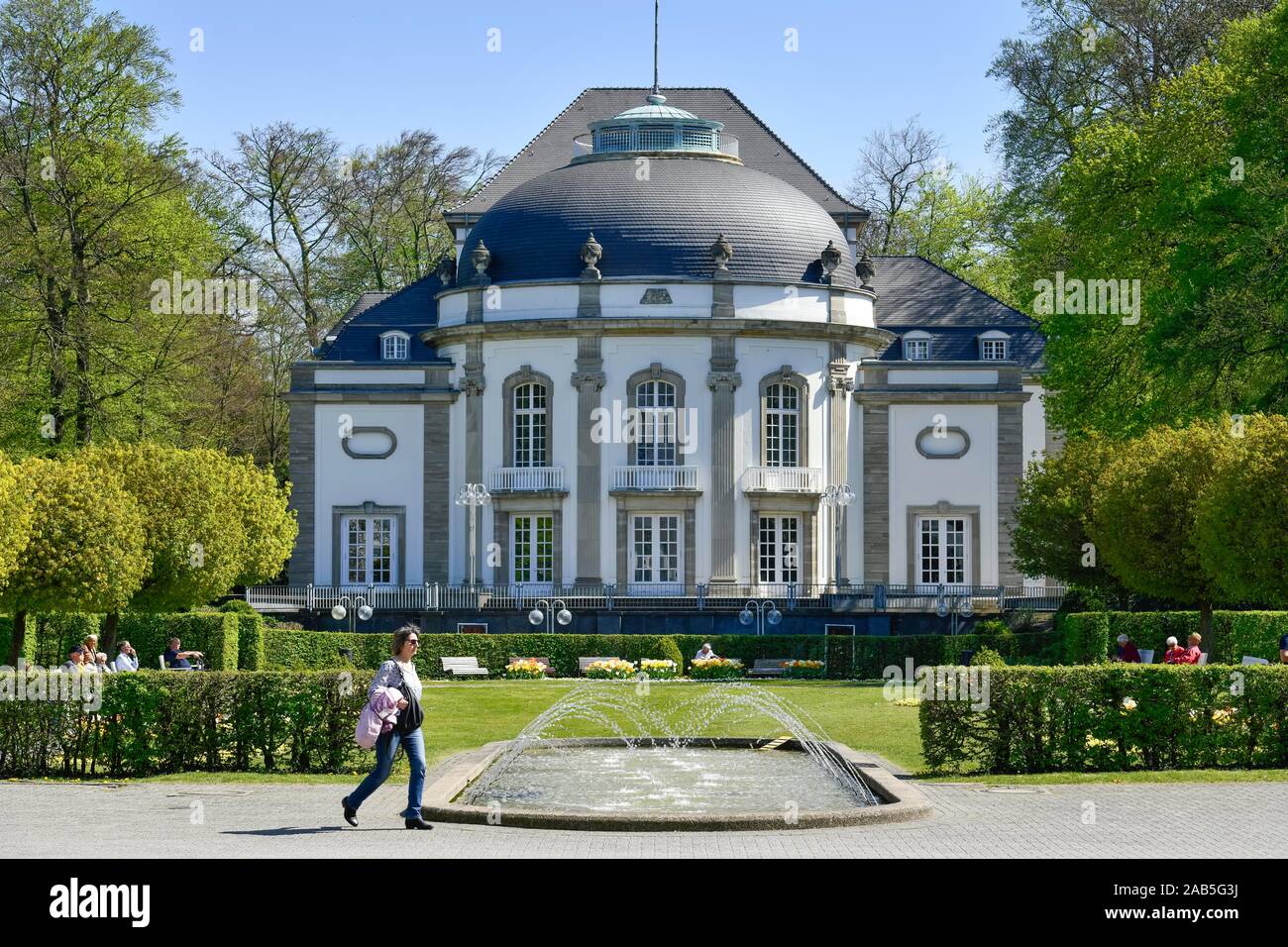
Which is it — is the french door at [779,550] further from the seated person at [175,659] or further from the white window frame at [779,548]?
the seated person at [175,659]

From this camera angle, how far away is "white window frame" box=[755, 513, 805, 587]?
54625 millimetres

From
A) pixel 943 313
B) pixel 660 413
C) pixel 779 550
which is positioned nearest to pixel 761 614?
pixel 779 550

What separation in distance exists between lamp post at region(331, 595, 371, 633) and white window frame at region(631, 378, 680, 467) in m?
8.74

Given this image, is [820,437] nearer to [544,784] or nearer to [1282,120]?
[1282,120]

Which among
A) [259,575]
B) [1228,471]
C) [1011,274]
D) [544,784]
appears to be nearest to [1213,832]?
[544,784]

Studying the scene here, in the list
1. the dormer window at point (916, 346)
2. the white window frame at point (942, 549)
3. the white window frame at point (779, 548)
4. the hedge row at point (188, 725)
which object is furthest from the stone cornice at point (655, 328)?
the hedge row at point (188, 725)

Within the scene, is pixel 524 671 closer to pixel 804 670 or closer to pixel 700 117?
pixel 804 670

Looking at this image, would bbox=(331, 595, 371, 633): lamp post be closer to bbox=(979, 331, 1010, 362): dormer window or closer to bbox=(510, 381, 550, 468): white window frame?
bbox=(510, 381, 550, 468): white window frame

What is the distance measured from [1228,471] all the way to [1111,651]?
9597 mm

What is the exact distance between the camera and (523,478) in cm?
5519

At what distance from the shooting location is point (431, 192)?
245 ft

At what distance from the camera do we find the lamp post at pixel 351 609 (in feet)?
156

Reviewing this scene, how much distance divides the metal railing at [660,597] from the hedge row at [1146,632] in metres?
8.76

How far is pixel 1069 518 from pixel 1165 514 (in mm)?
5356
